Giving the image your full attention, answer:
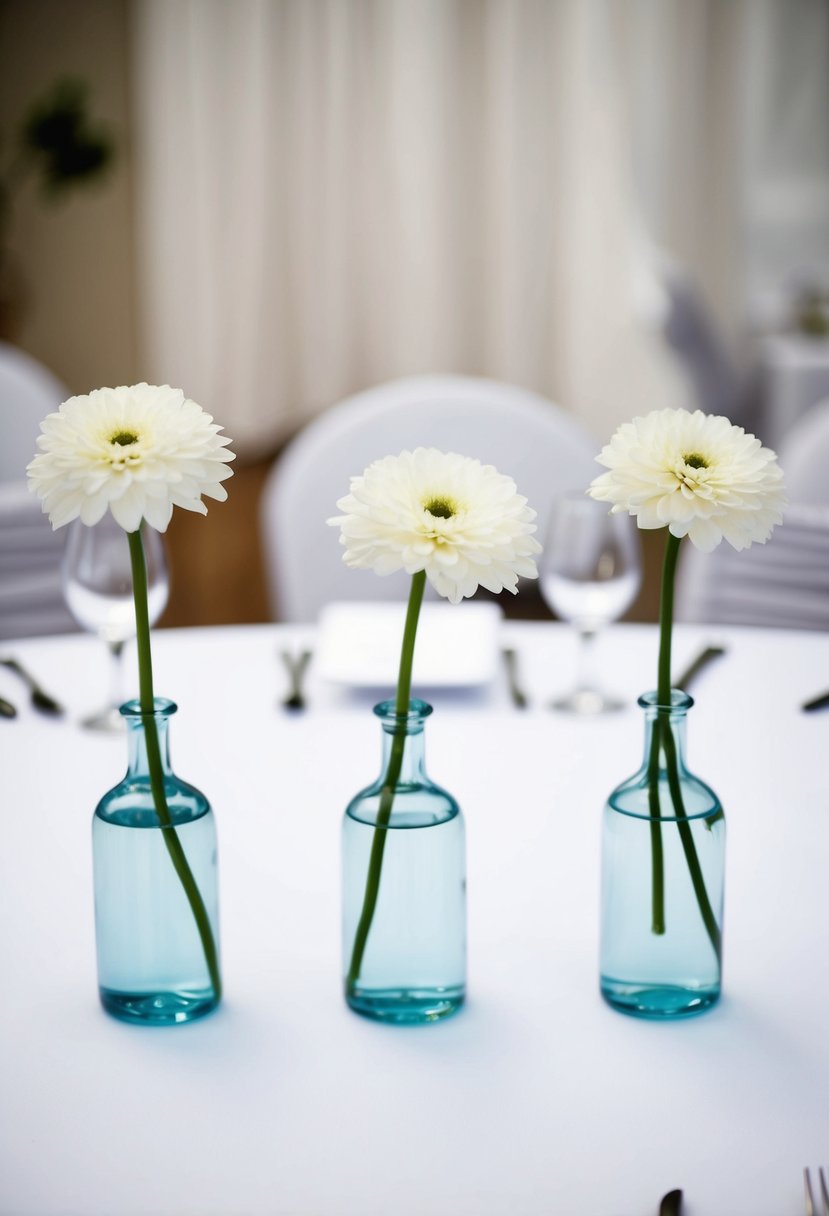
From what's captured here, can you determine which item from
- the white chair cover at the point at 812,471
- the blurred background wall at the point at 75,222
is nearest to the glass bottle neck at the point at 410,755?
the white chair cover at the point at 812,471

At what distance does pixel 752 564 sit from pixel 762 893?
2.65ft

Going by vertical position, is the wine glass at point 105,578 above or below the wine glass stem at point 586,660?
above

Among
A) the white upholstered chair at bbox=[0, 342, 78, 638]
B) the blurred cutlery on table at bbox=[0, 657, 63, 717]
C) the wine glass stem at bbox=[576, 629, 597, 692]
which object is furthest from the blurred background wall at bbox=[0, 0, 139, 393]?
the wine glass stem at bbox=[576, 629, 597, 692]

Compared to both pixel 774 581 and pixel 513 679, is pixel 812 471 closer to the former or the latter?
pixel 774 581

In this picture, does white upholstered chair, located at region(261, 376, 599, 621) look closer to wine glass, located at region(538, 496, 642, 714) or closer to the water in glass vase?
wine glass, located at region(538, 496, 642, 714)

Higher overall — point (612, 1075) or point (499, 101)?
point (499, 101)

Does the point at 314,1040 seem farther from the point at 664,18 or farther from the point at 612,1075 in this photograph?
the point at 664,18

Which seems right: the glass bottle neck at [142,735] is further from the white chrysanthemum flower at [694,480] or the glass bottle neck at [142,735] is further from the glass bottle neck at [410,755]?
the white chrysanthemum flower at [694,480]

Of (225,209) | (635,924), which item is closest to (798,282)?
(225,209)

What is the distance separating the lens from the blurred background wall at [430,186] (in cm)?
482

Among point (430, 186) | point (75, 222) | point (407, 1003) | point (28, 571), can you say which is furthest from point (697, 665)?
point (75, 222)

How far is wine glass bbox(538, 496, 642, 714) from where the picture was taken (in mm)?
1142

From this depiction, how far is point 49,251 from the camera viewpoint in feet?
17.2

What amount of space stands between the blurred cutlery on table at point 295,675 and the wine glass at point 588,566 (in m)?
0.21
